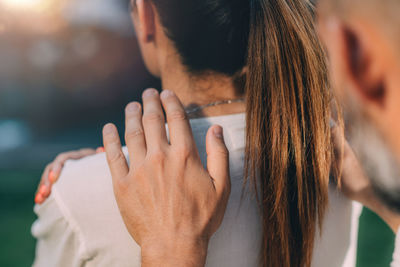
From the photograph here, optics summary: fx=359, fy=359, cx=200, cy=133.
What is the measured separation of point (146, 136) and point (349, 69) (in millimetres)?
540

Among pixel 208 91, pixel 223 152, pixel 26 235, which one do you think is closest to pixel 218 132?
pixel 223 152

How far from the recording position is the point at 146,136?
0.81 metres

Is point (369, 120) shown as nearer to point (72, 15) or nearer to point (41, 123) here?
point (72, 15)

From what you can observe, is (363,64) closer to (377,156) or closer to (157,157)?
(377,156)

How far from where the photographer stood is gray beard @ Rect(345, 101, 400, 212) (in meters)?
0.37

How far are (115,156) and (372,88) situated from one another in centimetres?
59

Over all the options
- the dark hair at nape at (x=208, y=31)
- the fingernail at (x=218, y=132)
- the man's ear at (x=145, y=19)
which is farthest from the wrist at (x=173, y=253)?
the man's ear at (x=145, y=19)

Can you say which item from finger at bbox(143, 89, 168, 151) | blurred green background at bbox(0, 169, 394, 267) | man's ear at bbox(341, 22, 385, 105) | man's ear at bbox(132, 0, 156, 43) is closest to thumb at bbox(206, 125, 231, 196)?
finger at bbox(143, 89, 168, 151)

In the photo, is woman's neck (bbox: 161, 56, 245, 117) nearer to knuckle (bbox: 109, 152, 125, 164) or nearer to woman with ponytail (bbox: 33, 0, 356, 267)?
woman with ponytail (bbox: 33, 0, 356, 267)

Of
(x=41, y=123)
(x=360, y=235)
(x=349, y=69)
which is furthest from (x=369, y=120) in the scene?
(x=41, y=123)

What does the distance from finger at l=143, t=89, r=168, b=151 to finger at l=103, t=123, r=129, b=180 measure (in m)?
0.07

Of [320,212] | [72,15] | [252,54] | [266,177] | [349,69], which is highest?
[349,69]

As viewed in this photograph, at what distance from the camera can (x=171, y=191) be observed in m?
0.76

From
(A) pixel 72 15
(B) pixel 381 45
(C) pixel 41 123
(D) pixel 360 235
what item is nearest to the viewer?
(B) pixel 381 45
